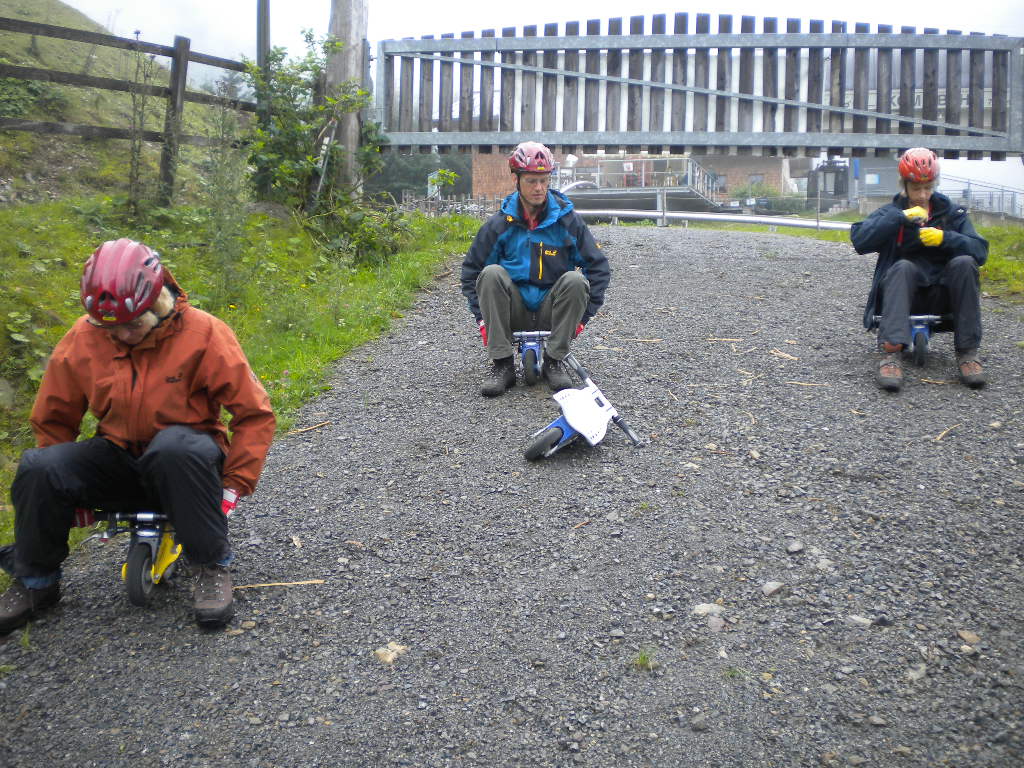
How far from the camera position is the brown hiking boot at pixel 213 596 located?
3736mm

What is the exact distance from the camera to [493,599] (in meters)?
3.95

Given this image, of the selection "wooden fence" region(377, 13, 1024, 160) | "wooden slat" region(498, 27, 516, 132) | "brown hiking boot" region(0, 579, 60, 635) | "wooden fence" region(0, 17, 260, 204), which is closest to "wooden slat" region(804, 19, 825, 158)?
"wooden fence" region(377, 13, 1024, 160)

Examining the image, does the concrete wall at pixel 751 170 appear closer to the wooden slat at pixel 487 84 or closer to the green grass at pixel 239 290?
the wooden slat at pixel 487 84

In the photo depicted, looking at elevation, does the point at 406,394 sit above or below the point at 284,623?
above

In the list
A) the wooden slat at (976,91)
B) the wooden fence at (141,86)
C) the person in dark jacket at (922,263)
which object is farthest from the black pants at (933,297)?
the wooden fence at (141,86)

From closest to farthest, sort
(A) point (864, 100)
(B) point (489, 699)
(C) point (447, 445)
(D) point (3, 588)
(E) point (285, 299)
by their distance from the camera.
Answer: (B) point (489, 699) → (D) point (3, 588) → (C) point (447, 445) → (E) point (285, 299) → (A) point (864, 100)

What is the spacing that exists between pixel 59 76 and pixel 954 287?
27.6 feet

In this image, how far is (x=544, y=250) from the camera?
6.53m

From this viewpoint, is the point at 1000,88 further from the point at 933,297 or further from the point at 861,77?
the point at 933,297

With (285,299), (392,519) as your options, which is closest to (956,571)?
(392,519)

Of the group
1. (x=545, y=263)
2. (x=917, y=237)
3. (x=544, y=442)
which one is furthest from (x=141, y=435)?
(x=917, y=237)

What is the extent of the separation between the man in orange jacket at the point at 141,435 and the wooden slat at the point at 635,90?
8.23 metres

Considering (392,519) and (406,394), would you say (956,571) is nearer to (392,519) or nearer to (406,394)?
(392,519)

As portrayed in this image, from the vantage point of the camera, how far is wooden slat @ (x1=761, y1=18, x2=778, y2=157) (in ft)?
35.7
